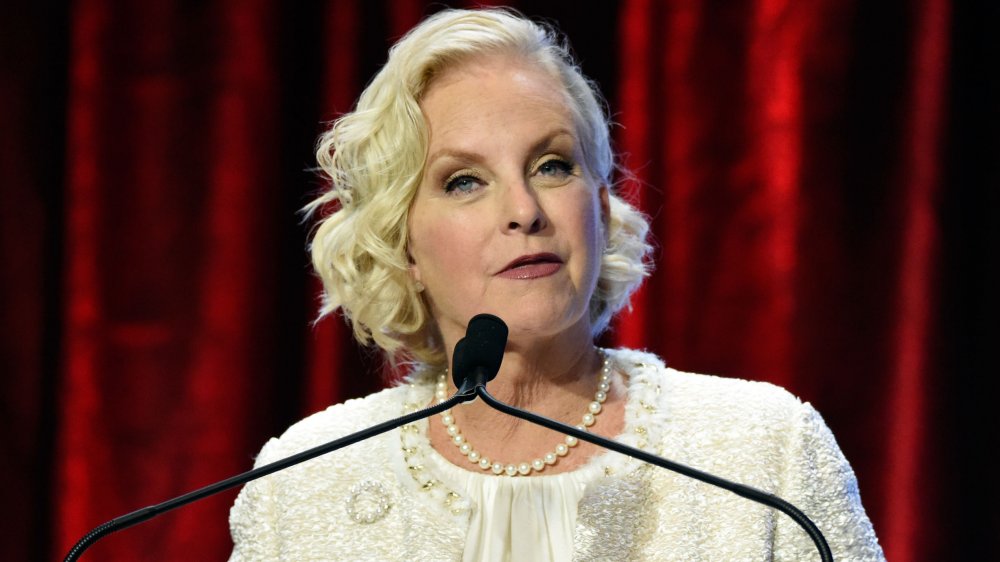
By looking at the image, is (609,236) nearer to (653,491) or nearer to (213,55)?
(653,491)

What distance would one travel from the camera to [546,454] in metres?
1.72

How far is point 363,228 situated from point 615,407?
45 centimetres

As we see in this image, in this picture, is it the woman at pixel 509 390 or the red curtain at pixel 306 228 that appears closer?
the woman at pixel 509 390

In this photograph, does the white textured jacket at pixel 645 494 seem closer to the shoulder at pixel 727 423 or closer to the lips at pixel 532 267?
the shoulder at pixel 727 423

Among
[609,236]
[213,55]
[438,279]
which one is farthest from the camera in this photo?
[213,55]

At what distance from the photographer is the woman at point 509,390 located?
5.32 feet

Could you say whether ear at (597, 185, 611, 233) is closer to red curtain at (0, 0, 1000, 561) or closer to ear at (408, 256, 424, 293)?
ear at (408, 256, 424, 293)

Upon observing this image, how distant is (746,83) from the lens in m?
2.37

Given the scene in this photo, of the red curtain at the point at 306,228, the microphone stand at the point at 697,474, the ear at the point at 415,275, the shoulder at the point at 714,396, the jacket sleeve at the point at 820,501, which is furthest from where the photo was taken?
the red curtain at the point at 306,228

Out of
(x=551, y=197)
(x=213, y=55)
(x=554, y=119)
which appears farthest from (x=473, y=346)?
(x=213, y=55)

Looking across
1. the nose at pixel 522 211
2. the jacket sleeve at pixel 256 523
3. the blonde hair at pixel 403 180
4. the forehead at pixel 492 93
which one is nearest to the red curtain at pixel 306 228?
the blonde hair at pixel 403 180

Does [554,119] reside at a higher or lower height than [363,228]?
higher

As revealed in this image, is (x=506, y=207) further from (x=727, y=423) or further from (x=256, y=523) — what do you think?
(x=256, y=523)

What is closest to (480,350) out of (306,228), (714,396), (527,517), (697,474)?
(697,474)
